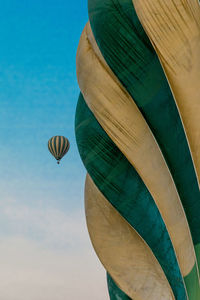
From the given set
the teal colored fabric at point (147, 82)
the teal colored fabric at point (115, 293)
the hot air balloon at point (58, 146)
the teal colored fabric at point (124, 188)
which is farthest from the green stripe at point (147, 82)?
the hot air balloon at point (58, 146)

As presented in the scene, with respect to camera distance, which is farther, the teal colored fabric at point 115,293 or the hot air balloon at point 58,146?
the hot air balloon at point 58,146

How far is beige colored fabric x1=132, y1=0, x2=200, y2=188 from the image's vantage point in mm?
8445

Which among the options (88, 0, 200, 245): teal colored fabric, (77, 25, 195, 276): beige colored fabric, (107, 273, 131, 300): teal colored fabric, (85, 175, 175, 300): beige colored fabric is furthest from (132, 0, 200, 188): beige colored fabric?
(107, 273, 131, 300): teal colored fabric

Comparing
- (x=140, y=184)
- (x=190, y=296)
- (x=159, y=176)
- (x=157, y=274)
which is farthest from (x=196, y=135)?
(x=157, y=274)

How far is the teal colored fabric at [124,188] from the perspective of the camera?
1106 cm

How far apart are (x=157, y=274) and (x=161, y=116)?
558 cm

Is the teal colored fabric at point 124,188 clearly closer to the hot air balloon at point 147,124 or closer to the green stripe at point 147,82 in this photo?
the hot air balloon at point 147,124

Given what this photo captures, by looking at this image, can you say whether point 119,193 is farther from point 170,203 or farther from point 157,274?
point 157,274

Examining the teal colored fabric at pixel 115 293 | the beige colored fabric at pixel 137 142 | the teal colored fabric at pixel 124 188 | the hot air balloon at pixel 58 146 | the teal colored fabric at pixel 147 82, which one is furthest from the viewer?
the hot air balloon at pixel 58 146

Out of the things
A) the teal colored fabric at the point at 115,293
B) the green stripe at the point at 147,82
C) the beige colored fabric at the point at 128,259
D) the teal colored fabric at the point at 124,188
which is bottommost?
the teal colored fabric at the point at 115,293

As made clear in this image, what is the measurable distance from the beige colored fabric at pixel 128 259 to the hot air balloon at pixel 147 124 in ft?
0.16

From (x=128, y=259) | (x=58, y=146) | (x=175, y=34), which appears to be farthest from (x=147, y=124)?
(x=58, y=146)

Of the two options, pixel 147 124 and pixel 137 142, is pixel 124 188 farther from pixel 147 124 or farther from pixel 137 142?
pixel 147 124

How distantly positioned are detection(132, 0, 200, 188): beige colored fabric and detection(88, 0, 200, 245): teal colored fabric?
2.29 feet
